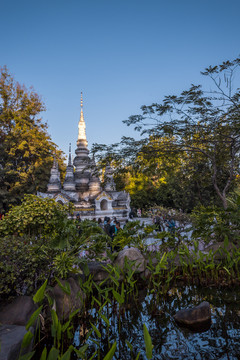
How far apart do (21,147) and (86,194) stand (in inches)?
351

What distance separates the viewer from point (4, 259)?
3578 millimetres

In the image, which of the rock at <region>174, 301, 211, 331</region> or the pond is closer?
the pond

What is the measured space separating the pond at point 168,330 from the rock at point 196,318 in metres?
0.08

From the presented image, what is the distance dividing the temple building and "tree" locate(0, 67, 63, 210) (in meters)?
3.17

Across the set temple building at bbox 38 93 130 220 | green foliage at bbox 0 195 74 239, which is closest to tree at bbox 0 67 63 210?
temple building at bbox 38 93 130 220

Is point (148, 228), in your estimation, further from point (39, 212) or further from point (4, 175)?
point (4, 175)

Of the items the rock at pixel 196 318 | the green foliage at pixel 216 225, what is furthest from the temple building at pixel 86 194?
the rock at pixel 196 318

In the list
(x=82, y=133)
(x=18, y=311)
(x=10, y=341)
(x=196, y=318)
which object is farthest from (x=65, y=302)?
(x=82, y=133)

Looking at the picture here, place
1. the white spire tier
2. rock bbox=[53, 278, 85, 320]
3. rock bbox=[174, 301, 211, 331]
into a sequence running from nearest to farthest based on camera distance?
1. rock bbox=[174, 301, 211, 331]
2. rock bbox=[53, 278, 85, 320]
3. the white spire tier

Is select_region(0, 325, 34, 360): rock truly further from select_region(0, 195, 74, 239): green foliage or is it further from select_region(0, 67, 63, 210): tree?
select_region(0, 67, 63, 210): tree

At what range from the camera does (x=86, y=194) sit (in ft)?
78.7

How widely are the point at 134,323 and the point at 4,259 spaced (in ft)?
7.35

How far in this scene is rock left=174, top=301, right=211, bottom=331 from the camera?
10.9ft

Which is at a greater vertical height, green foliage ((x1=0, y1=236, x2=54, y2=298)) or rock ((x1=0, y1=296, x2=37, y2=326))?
green foliage ((x1=0, y1=236, x2=54, y2=298))
